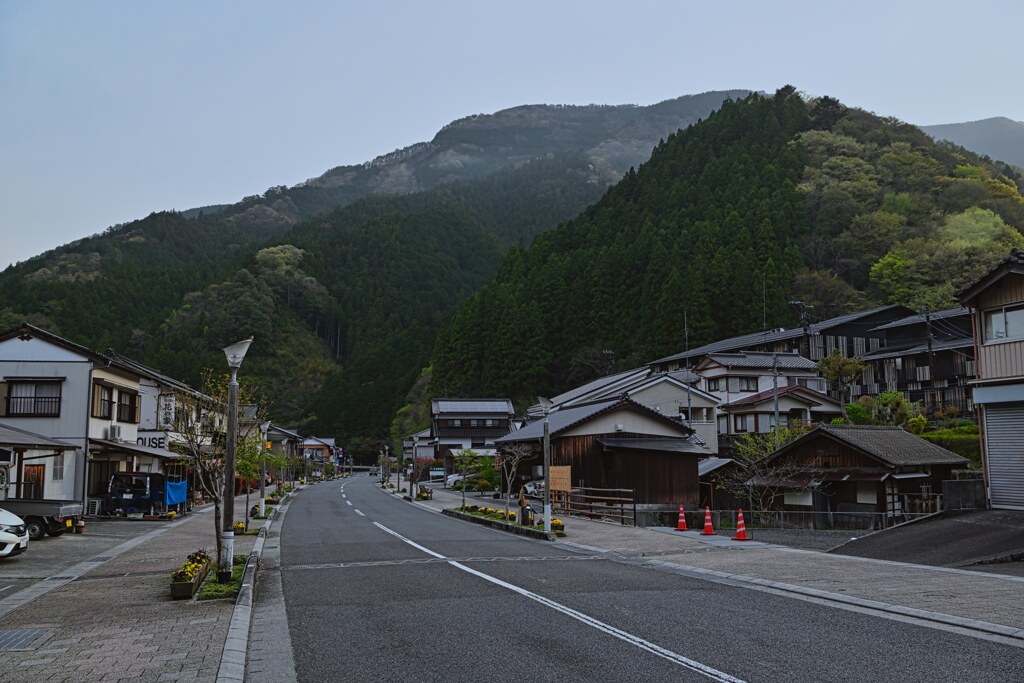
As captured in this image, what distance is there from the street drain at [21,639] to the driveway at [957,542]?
1374 centimetres

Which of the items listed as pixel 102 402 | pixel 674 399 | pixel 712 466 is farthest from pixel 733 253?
pixel 102 402

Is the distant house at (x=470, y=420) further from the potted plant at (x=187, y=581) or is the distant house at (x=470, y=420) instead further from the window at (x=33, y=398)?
the potted plant at (x=187, y=581)

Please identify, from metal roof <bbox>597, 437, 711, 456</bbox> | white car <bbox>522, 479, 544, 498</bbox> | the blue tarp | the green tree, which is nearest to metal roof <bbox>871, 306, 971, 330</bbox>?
the green tree

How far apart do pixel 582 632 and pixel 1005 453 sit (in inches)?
500

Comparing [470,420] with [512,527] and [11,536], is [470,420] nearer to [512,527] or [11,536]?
[512,527]

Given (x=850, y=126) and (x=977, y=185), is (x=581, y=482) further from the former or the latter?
(x=850, y=126)

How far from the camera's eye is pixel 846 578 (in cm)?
1254

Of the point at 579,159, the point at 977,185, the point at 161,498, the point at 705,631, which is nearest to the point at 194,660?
the point at 705,631

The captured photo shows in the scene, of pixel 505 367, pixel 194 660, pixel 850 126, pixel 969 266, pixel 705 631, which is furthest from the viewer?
pixel 850 126

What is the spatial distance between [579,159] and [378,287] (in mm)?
81700

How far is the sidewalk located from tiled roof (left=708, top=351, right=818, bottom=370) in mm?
35534

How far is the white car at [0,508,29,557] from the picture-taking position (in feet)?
51.6

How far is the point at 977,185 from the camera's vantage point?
7725 centimetres

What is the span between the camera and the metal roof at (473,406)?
71500 mm
